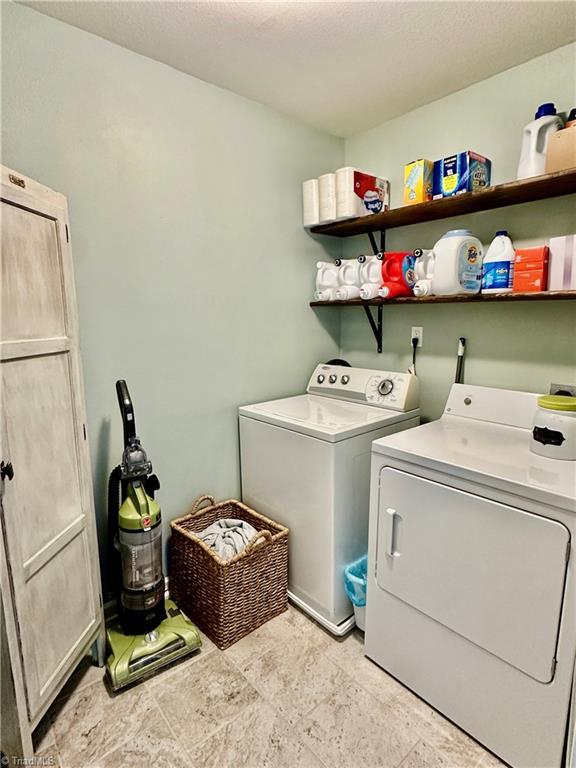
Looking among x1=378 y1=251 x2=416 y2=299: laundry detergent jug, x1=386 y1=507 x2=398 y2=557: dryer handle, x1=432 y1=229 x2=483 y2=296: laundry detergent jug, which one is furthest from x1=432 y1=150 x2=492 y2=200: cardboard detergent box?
x1=386 y1=507 x2=398 y2=557: dryer handle

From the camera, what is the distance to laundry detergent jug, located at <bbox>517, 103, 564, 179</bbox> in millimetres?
1572

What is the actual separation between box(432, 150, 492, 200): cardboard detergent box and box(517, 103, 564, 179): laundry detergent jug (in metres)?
0.18

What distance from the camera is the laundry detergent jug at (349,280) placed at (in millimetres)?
2287

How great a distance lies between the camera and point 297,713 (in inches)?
57.0

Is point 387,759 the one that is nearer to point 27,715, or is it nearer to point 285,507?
point 285,507

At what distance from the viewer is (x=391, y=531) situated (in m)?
1.51

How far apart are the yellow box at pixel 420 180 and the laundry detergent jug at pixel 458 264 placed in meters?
0.23

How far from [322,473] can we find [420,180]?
138 cm

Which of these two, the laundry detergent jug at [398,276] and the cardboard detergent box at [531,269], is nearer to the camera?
the cardboard detergent box at [531,269]

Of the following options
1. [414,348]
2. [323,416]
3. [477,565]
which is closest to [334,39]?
[414,348]

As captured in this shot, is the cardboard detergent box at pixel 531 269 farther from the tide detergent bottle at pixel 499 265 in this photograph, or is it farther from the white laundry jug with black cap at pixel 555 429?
the white laundry jug with black cap at pixel 555 429

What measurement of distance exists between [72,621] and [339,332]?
2043mm

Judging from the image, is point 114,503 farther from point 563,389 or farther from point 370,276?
point 563,389

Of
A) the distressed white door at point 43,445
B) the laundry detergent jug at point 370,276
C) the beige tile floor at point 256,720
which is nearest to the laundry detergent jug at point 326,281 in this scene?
the laundry detergent jug at point 370,276
